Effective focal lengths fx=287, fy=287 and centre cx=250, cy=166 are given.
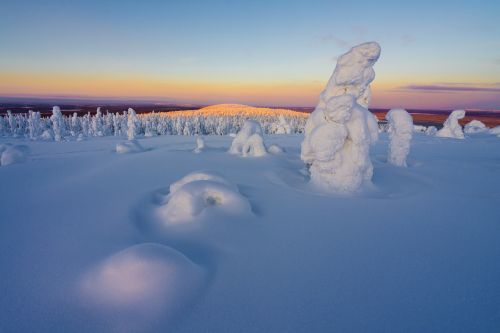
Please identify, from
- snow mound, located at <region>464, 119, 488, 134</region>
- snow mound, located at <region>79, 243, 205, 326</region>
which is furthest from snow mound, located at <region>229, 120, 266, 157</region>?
snow mound, located at <region>464, 119, 488, 134</region>

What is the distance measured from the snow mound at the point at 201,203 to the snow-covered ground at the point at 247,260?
30mm

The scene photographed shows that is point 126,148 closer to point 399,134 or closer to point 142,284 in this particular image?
point 399,134

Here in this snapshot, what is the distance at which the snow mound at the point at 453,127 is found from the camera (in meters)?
29.3

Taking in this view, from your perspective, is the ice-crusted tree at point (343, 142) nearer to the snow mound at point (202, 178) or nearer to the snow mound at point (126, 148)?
the snow mound at point (202, 178)

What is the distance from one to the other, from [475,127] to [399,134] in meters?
36.5

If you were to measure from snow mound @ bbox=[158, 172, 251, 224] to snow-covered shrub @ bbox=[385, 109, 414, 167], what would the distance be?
8.89 meters

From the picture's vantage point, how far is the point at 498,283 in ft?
13.2

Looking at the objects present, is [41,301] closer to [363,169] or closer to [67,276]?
[67,276]

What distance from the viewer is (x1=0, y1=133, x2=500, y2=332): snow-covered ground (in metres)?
3.35

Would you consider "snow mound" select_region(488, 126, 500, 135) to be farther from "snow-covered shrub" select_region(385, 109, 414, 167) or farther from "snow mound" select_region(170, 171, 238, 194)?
"snow mound" select_region(170, 171, 238, 194)

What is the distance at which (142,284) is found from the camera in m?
3.60

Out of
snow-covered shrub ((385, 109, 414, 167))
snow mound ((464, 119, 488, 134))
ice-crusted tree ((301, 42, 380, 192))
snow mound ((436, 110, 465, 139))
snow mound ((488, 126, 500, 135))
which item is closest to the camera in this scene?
ice-crusted tree ((301, 42, 380, 192))

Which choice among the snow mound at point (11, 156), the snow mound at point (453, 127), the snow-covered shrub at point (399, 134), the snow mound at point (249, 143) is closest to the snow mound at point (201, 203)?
the snow mound at point (249, 143)

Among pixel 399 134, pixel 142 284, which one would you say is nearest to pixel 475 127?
pixel 399 134
